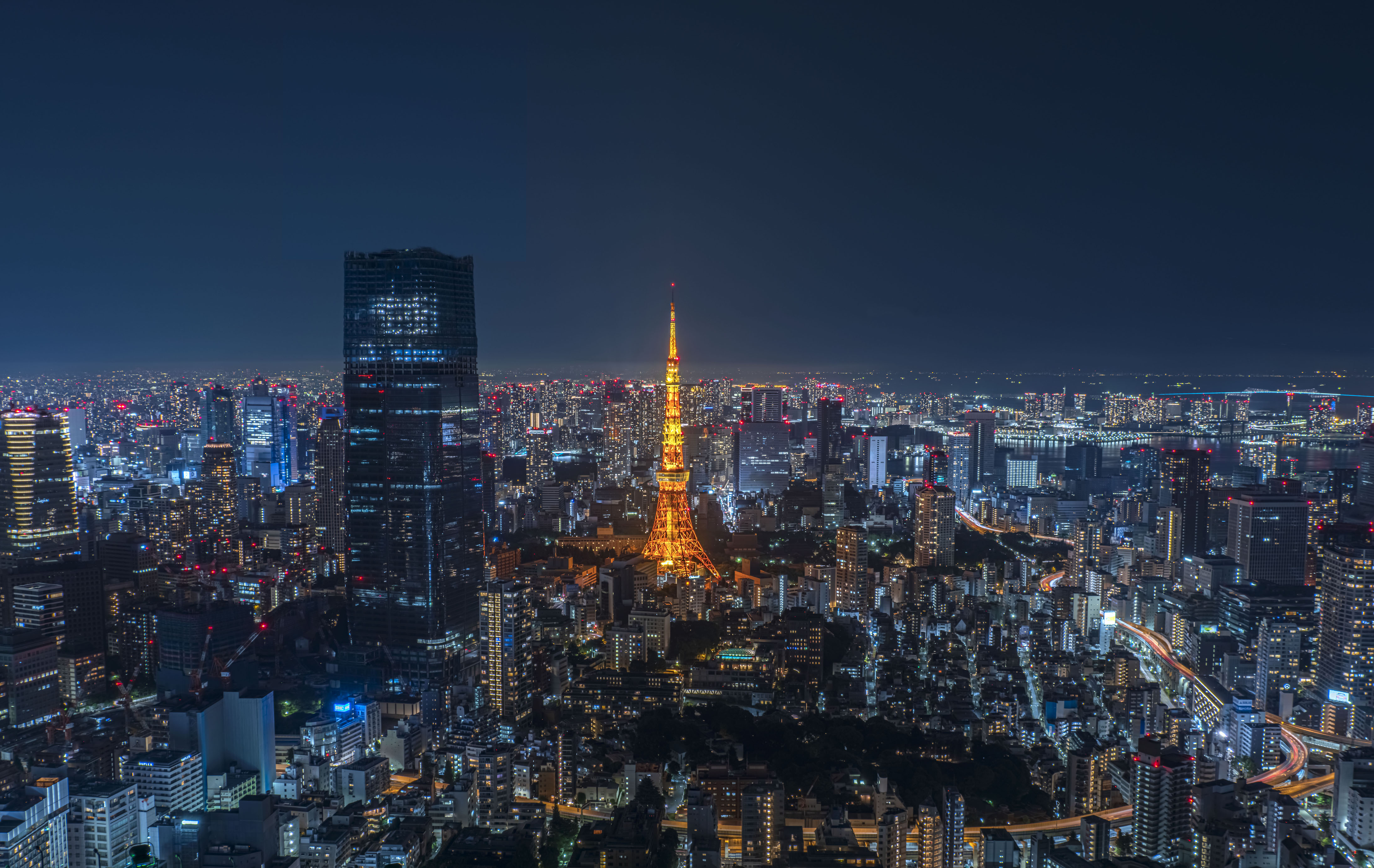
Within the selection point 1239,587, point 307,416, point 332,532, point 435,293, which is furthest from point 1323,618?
point 307,416

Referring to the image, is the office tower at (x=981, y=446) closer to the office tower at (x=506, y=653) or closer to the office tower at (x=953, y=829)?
the office tower at (x=506, y=653)

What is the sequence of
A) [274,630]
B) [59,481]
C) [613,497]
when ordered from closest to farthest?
[274,630]
[59,481]
[613,497]

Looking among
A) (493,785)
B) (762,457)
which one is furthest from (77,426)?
(762,457)

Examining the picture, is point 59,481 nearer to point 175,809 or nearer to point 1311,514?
point 175,809

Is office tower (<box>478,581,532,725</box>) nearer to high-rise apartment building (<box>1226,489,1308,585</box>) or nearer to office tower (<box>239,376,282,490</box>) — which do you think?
office tower (<box>239,376,282,490</box>)

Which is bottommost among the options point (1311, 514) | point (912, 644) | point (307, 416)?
point (912, 644)

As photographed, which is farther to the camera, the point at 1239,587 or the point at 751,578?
the point at 751,578

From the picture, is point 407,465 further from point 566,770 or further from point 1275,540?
point 1275,540

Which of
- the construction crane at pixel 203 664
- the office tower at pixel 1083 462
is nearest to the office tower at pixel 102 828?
the construction crane at pixel 203 664
